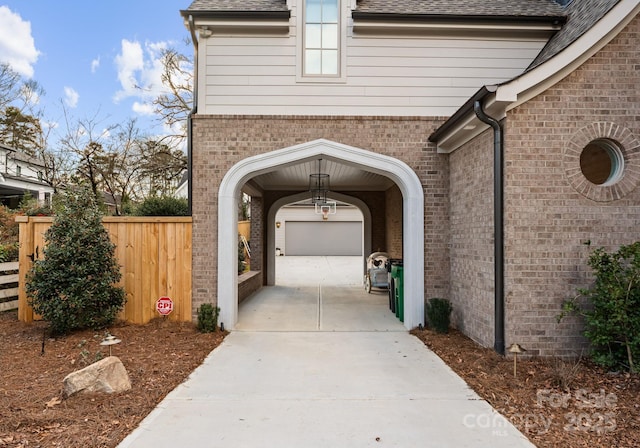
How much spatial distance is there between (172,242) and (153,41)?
14871 millimetres

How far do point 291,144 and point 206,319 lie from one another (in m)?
3.33

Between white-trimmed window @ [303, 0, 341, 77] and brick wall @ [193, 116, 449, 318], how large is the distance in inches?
36.3

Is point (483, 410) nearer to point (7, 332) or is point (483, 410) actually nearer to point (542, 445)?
point (542, 445)

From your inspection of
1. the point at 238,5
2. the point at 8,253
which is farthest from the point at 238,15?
the point at 8,253

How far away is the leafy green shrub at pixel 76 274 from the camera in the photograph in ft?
18.9

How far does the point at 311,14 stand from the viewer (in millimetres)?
7023

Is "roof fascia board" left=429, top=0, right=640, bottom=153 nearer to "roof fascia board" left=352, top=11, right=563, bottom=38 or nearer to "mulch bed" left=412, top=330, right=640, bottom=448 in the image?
"roof fascia board" left=352, top=11, right=563, bottom=38

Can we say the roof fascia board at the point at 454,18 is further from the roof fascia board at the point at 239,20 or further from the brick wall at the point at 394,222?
the brick wall at the point at 394,222

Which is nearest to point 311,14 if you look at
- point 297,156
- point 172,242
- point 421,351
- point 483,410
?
point 297,156

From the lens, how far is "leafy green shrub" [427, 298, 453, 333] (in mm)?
6332

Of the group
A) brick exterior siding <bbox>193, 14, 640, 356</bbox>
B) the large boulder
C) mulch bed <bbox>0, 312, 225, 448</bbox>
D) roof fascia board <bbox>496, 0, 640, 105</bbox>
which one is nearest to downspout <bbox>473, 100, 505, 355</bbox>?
brick exterior siding <bbox>193, 14, 640, 356</bbox>

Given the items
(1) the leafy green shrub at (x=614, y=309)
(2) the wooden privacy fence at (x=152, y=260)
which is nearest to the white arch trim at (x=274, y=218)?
(2) the wooden privacy fence at (x=152, y=260)

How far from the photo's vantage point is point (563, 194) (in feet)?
16.4

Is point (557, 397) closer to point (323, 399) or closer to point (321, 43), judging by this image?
point (323, 399)
